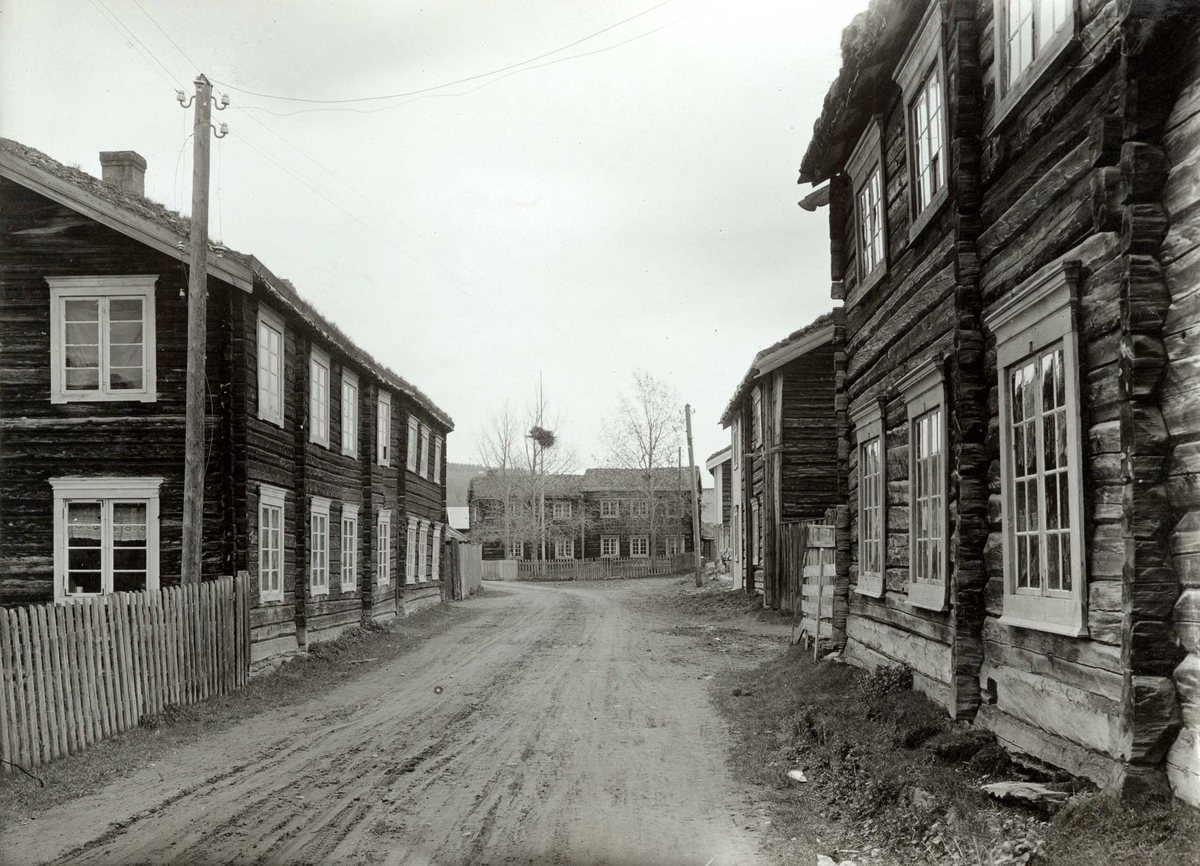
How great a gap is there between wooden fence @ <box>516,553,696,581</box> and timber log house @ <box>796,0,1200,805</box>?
43.2 m

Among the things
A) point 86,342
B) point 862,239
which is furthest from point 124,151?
point 862,239

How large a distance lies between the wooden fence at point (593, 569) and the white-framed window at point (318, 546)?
115ft

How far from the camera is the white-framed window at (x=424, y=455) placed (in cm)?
2988

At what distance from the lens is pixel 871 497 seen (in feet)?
38.0

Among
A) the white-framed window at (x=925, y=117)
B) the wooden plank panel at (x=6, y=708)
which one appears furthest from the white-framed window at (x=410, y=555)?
the white-framed window at (x=925, y=117)

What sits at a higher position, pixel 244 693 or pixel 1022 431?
pixel 1022 431

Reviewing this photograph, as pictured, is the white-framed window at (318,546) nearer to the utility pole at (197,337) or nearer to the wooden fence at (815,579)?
the utility pole at (197,337)

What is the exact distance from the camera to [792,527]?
22906mm

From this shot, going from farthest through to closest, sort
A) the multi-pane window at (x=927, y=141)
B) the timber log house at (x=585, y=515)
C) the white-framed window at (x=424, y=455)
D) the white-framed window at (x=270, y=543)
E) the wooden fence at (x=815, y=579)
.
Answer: the timber log house at (x=585, y=515), the white-framed window at (x=424, y=455), the white-framed window at (x=270, y=543), the wooden fence at (x=815, y=579), the multi-pane window at (x=927, y=141)

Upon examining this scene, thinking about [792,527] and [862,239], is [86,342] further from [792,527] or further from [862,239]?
[792,527]

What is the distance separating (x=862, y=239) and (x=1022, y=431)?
606 centimetres

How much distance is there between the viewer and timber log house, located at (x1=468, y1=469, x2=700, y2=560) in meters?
61.4

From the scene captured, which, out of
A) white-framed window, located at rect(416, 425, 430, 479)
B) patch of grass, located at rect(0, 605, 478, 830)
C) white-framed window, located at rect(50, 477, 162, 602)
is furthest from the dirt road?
white-framed window, located at rect(416, 425, 430, 479)

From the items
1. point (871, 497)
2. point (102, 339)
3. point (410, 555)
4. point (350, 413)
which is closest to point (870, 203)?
point (871, 497)
